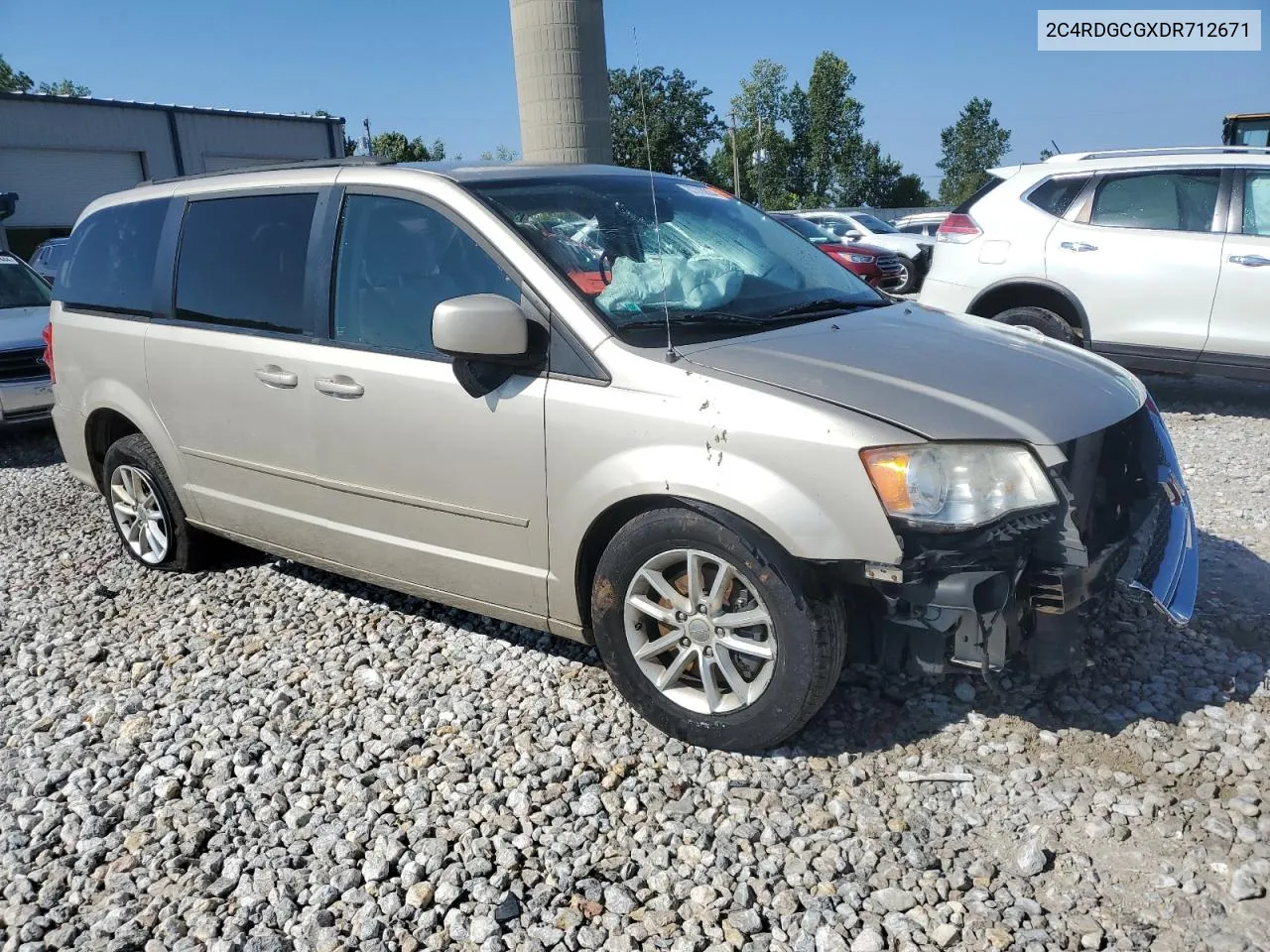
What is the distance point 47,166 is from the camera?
3166 cm

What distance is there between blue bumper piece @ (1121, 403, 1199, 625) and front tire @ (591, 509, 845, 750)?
3.10 ft

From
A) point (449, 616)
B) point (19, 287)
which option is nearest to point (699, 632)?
point (449, 616)

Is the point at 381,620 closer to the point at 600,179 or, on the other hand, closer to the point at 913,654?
the point at 600,179

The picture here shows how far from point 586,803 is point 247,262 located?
2.64 metres

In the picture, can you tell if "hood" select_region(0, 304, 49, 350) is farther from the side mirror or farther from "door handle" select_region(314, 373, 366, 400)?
the side mirror

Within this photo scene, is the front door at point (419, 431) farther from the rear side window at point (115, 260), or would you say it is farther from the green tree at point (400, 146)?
the green tree at point (400, 146)

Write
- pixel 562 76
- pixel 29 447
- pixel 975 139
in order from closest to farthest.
A: pixel 29 447 → pixel 562 76 → pixel 975 139

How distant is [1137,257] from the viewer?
6.88 m

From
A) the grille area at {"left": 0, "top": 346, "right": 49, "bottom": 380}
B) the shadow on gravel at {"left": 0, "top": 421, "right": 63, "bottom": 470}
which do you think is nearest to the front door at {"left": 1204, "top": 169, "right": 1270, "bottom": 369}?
the shadow on gravel at {"left": 0, "top": 421, "right": 63, "bottom": 470}

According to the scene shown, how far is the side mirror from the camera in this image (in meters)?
3.08

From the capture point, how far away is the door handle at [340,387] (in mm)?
3596

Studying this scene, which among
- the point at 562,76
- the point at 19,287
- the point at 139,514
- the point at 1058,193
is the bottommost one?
the point at 139,514

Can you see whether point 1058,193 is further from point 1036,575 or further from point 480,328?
point 480,328

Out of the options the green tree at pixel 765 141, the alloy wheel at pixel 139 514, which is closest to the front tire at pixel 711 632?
the alloy wheel at pixel 139 514
